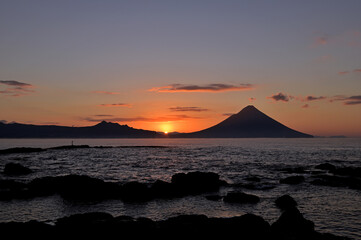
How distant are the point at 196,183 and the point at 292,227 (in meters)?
16.9

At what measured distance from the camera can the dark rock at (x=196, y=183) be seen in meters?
29.6

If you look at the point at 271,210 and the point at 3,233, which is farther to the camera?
the point at 271,210

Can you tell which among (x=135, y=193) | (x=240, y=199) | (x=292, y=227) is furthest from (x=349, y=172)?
(x=135, y=193)

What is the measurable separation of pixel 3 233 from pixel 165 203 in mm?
13246

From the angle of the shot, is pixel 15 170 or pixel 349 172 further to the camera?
pixel 15 170

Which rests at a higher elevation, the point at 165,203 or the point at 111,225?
the point at 111,225

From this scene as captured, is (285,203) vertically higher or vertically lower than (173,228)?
lower

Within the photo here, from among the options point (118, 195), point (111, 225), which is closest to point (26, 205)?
point (118, 195)

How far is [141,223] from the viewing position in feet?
46.6

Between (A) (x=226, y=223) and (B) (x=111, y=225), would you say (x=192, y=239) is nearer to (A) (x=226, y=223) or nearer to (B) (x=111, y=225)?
(A) (x=226, y=223)

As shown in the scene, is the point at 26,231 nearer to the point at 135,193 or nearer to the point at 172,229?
the point at 172,229

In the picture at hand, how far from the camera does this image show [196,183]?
31.4 m

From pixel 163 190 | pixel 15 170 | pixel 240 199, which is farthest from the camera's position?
pixel 15 170

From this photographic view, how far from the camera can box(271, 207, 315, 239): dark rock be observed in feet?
46.7
